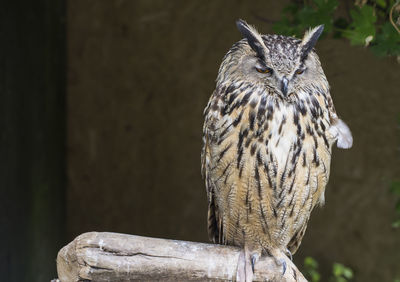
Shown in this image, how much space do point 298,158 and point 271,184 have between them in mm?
126

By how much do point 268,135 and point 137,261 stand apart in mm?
607

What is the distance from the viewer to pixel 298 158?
1893 mm

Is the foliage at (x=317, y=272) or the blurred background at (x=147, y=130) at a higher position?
the blurred background at (x=147, y=130)

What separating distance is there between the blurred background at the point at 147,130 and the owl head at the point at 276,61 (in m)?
1.48

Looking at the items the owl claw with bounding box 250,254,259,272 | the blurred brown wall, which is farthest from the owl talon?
the blurred brown wall

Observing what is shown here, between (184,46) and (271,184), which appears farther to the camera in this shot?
(184,46)

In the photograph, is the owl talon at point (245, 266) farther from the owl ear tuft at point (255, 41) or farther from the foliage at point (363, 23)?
the foliage at point (363, 23)

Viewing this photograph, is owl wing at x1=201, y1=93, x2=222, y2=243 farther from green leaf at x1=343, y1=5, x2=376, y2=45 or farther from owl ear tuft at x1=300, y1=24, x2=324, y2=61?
green leaf at x1=343, y1=5, x2=376, y2=45

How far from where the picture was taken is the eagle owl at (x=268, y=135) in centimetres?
177

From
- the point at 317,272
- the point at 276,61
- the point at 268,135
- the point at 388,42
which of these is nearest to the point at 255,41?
the point at 276,61

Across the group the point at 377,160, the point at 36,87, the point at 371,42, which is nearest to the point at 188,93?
the point at 36,87

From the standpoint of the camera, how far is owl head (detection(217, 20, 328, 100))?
1726mm

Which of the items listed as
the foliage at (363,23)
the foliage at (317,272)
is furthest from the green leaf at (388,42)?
the foliage at (317,272)

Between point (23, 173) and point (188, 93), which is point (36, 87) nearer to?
point (23, 173)
